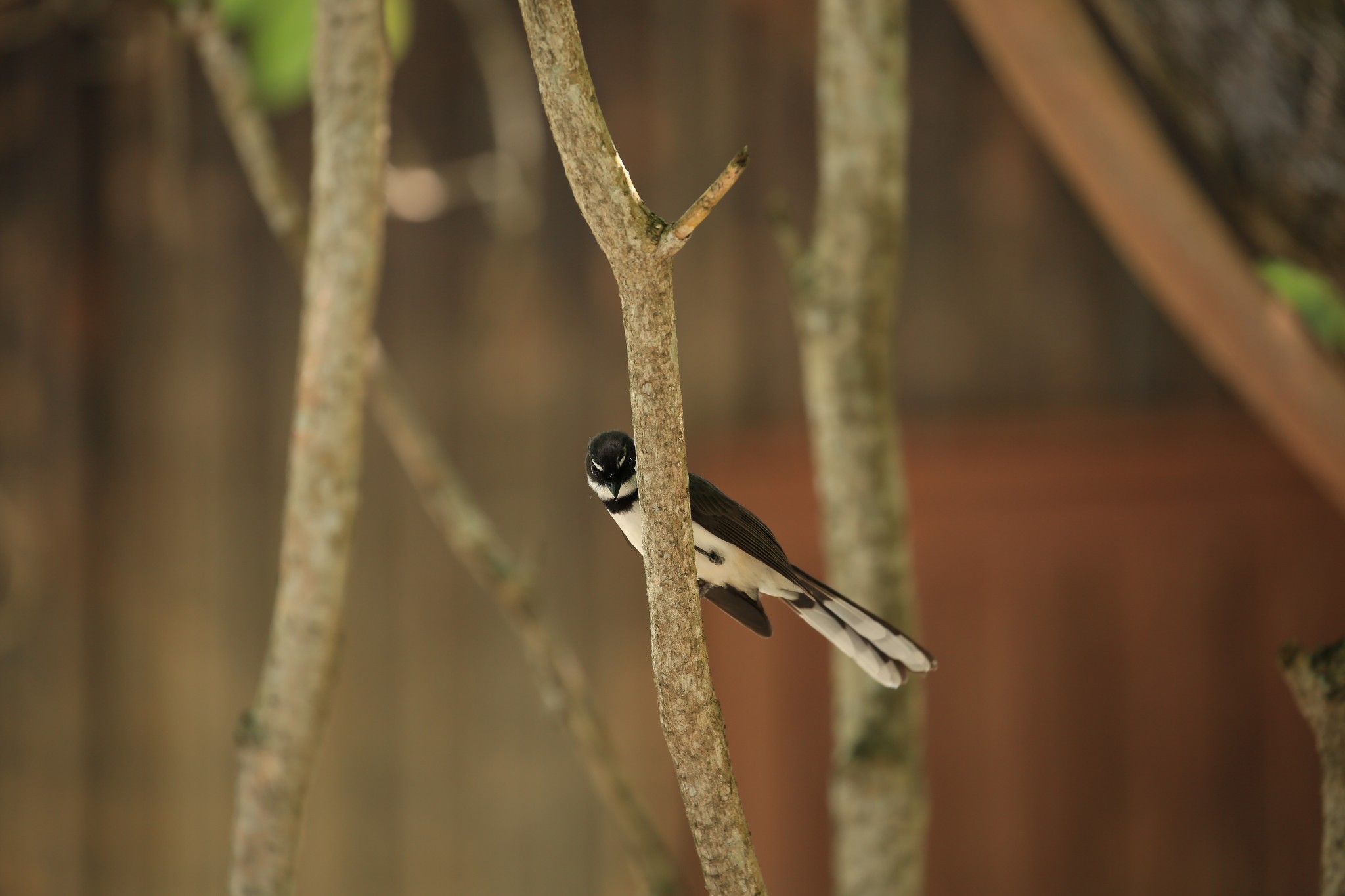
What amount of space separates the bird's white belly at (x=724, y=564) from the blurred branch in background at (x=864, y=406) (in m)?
0.28

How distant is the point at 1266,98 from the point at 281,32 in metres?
2.10

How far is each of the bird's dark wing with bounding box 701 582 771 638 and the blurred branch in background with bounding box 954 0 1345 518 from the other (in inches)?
46.6

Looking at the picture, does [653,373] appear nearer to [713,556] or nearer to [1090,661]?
[713,556]

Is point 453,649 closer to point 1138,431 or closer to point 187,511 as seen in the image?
point 187,511

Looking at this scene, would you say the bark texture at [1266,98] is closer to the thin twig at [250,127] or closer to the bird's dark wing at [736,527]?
the bird's dark wing at [736,527]

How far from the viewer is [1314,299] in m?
2.36

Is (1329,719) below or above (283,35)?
below

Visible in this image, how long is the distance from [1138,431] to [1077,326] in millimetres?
A: 412

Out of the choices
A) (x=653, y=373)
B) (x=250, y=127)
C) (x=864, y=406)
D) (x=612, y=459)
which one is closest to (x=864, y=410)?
(x=864, y=406)

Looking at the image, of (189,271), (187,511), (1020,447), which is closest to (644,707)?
(1020,447)

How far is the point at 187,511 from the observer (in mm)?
4703

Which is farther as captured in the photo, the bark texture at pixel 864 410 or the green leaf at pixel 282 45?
the green leaf at pixel 282 45

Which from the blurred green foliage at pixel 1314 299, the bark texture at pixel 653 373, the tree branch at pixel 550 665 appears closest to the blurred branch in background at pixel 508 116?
the tree branch at pixel 550 665

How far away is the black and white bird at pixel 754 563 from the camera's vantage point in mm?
2172
